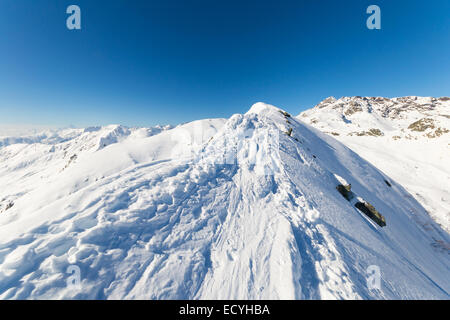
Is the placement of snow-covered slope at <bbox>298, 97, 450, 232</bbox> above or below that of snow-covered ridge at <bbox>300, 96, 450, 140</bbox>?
below

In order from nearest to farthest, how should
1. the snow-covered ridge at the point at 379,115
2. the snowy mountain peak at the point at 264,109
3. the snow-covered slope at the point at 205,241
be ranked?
the snow-covered slope at the point at 205,241 → the snowy mountain peak at the point at 264,109 → the snow-covered ridge at the point at 379,115

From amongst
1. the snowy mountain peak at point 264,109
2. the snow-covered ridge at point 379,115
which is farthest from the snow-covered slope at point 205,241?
the snow-covered ridge at point 379,115

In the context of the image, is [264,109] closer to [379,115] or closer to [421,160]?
[421,160]

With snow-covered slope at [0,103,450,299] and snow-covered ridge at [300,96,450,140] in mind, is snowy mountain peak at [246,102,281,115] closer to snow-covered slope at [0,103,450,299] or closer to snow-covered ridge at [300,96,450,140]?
snow-covered slope at [0,103,450,299]

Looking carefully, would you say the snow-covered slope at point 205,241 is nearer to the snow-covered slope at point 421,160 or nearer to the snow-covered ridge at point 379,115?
the snow-covered slope at point 421,160

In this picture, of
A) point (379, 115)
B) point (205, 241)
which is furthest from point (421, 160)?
point (379, 115)

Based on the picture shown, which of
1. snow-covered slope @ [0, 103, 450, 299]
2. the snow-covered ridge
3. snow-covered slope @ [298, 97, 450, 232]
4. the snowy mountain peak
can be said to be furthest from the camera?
the snow-covered ridge

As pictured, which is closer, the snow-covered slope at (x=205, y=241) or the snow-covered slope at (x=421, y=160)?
the snow-covered slope at (x=205, y=241)

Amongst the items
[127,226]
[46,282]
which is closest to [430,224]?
[127,226]

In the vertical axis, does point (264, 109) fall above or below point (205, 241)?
above

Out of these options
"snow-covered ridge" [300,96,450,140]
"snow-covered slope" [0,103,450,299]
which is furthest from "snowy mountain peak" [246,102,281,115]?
"snow-covered ridge" [300,96,450,140]

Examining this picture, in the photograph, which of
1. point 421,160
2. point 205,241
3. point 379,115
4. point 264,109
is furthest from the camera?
point 379,115
